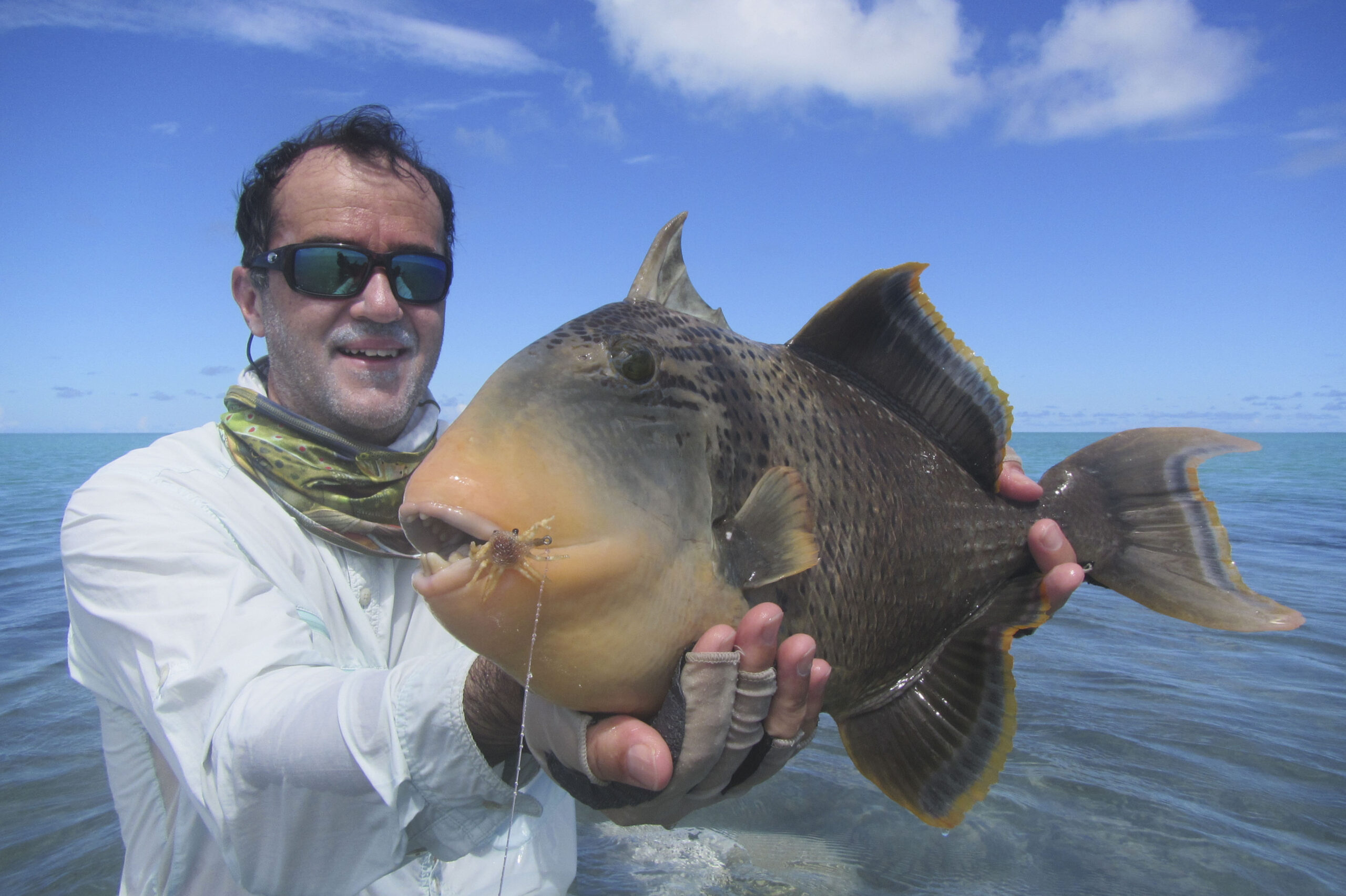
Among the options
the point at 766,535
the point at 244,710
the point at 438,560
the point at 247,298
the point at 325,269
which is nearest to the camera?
the point at 438,560

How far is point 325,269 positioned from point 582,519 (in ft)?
5.96

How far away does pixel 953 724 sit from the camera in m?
2.13

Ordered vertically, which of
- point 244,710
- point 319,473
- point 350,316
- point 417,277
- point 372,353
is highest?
point 417,277

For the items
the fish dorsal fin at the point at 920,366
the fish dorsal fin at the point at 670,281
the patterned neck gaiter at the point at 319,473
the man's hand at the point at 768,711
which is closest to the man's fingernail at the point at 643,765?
the man's hand at the point at 768,711

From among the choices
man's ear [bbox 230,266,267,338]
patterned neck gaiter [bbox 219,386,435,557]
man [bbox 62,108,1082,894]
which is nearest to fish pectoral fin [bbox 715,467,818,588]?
man [bbox 62,108,1082,894]

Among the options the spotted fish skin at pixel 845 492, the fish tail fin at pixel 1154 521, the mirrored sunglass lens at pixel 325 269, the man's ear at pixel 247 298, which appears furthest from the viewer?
the man's ear at pixel 247 298

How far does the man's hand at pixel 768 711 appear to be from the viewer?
140 cm

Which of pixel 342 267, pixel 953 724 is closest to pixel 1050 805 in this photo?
pixel 953 724

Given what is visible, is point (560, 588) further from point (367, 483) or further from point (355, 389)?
point (355, 389)

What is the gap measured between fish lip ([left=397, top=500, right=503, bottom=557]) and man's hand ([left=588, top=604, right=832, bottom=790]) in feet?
1.56

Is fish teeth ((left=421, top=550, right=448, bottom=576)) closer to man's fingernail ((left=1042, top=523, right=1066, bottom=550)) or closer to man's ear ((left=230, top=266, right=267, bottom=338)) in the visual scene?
man's fingernail ((left=1042, top=523, right=1066, bottom=550))

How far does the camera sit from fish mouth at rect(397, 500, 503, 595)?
3.85 feet

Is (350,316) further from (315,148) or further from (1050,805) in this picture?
(1050,805)

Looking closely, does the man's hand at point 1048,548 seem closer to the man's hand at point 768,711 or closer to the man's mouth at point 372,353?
the man's hand at point 768,711
